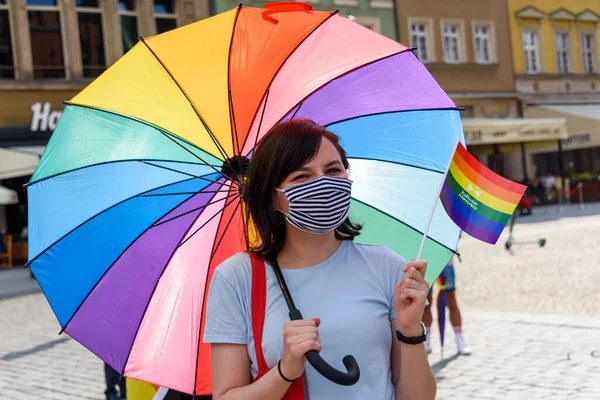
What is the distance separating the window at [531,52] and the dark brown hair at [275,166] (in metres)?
38.1

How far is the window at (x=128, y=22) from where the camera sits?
28.5 m

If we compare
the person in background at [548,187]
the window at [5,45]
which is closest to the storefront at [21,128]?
the window at [5,45]

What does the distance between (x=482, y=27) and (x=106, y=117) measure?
117 ft

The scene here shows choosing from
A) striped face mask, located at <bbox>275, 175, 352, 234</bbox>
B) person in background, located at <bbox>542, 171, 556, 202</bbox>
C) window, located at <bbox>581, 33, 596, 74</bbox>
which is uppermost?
window, located at <bbox>581, 33, 596, 74</bbox>

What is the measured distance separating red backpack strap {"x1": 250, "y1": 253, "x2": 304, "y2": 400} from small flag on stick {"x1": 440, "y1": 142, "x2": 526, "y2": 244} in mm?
840

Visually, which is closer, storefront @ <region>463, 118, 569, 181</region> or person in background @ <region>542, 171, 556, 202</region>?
storefront @ <region>463, 118, 569, 181</region>

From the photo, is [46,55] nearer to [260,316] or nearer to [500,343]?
[500,343]

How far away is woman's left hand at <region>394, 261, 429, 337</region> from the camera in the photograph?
7.50 ft

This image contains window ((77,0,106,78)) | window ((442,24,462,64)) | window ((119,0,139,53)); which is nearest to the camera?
window ((77,0,106,78))

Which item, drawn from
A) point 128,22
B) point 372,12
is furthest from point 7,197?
point 372,12

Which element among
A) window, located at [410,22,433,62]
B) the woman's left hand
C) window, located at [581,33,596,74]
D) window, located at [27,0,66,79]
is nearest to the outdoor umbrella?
the woman's left hand

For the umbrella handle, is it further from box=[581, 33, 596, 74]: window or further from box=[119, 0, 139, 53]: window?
box=[581, 33, 596, 74]: window

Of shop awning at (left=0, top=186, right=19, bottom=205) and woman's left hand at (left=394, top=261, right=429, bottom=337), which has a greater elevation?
woman's left hand at (left=394, top=261, right=429, bottom=337)

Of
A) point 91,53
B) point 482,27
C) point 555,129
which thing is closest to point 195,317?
point 91,53
